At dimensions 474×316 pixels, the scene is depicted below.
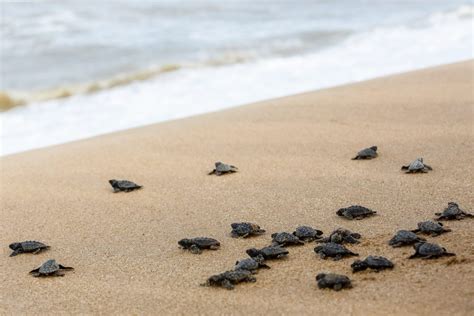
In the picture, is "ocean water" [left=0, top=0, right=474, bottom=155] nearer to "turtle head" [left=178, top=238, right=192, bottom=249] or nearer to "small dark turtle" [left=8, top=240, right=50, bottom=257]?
"small dark turtle" [left=8, top=240, right=50, bottom=257]

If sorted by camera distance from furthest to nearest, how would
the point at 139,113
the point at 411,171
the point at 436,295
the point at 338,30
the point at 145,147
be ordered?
1. the point at 338,30
2. the point at 139,113
3. the point at 145,147
4. the point at 411,171
5. the point at 436,295

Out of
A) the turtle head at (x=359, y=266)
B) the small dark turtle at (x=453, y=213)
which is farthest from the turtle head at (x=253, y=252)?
the small dark turtle at (x=453, y=213)

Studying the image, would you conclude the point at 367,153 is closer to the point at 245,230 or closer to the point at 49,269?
the point at 245,230

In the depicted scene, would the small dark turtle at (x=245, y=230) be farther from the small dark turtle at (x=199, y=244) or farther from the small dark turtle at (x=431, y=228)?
the small dark turtle at (x=431, y=228)

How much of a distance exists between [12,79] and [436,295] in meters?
6.55

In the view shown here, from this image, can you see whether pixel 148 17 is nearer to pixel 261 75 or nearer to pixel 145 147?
pixel 261 75

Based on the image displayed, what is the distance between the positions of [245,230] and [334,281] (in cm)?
65

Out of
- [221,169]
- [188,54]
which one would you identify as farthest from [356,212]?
[188,54]

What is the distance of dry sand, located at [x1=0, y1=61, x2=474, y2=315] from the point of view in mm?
2605

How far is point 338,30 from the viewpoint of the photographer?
9.34 meters

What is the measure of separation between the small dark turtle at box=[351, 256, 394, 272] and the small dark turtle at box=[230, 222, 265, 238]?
553mm

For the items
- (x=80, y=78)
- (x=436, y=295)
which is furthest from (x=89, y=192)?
(x=80, y=78)

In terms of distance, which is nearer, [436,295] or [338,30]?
[436,295]

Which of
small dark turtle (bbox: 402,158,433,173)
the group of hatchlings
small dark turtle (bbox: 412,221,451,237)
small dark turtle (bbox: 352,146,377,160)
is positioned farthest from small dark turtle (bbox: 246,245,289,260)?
small dark turtle (bbox: 352,146,377,160)
